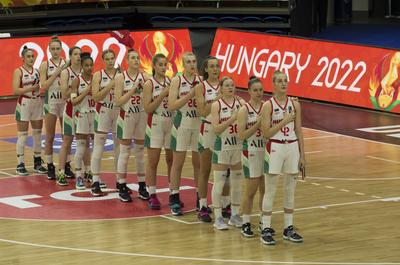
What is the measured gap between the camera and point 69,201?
14.7 meters

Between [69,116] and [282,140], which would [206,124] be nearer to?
[282,140]

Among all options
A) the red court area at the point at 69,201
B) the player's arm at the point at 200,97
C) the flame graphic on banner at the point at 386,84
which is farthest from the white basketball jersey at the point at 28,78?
the flame graphic on banner at the point at 386,84

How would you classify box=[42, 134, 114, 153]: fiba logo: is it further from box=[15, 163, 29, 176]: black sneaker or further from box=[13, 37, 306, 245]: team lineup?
box=[15, 163, 29, 176]: black sneaker

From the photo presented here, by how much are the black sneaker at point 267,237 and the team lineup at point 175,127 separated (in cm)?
1

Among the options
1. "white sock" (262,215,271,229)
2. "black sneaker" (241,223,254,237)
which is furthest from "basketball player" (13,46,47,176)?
"white sock" (262,215,271,229)

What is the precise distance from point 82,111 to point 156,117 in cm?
173

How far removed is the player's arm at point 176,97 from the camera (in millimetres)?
13344

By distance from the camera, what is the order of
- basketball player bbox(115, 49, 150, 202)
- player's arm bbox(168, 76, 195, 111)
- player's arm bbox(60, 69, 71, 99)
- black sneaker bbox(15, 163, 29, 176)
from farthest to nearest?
black sneaker bbox(15, 163, 29, 176) < player's arm bbox(60, 69, 71, 99) < basketball player bbox(115, 49, 150, 202) < player's arm bbox(168, 76, 195, 111)

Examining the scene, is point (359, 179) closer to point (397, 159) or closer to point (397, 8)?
point (397, 159)

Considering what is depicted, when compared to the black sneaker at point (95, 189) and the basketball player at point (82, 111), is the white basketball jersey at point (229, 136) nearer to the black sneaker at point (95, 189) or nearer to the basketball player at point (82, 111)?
the black sneaker at point (95, 189)

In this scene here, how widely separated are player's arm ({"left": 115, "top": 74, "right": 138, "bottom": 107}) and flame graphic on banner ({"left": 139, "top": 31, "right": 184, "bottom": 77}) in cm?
1039

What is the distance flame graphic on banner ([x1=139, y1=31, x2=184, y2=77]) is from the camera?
977 inches

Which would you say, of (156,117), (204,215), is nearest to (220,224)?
(204,215)

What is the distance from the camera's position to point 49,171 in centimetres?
1625
